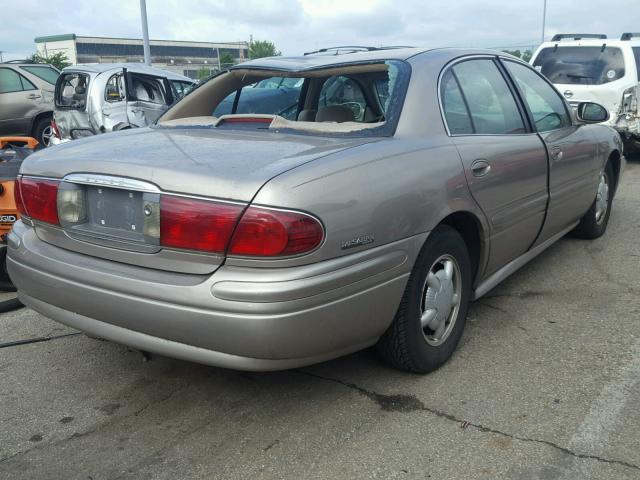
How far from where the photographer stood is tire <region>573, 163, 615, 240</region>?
5.10 metres

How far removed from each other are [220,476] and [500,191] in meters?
1.94

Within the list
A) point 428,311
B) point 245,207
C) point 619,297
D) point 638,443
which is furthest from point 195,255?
point 619,297

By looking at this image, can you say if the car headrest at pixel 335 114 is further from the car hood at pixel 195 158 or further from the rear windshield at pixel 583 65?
the rear windshield at pixel 583 65

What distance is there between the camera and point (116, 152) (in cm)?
271

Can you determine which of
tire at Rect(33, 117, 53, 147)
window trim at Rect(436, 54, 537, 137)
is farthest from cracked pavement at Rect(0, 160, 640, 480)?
tire at Rect(33, 117, 53, 147)

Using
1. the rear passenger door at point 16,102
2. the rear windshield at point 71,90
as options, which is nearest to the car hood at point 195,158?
the rear windshield at point 71,90

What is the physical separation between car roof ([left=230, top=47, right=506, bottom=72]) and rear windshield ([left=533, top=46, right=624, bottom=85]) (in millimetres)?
6679

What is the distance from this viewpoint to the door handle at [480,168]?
10.2ft

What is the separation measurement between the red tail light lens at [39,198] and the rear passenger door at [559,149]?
2.68m

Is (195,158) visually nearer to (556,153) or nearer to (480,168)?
(480,168)

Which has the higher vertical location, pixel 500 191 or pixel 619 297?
pixel 500 191

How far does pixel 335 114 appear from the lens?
131 inches

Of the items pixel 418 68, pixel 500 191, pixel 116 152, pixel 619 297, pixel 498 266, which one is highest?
pixel 418 68

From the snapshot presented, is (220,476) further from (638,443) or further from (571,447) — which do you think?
(638,443)
